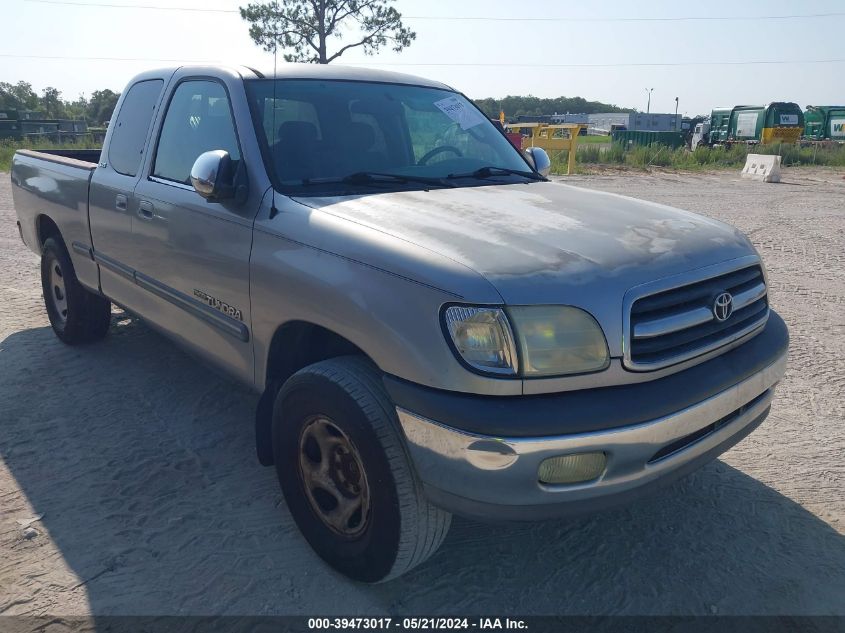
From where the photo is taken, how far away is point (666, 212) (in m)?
2.96

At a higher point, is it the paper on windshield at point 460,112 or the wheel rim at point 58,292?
the paper on windshield at point 460,112

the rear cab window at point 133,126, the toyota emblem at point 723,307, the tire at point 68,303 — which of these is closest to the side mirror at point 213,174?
the rear cab window at point 133,126

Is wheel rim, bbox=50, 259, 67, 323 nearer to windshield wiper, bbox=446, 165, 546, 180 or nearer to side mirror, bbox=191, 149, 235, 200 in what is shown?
side mirror, bbox=191, 149, 235, 200

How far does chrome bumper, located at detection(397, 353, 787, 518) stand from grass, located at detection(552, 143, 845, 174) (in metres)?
20.2

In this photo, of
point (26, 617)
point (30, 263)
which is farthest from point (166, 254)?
Result: point (30, 263)

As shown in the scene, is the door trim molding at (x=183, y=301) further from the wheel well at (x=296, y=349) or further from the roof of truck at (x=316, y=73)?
the roof of truck at (x=316, y=73)

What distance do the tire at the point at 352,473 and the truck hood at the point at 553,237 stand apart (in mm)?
542

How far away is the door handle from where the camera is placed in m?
3.50

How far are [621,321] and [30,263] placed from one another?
23.8 feet

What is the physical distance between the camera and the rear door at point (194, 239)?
2.92 meters

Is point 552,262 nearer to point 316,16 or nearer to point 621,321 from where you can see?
point 621,321

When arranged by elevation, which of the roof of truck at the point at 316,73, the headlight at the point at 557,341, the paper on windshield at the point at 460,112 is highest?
the roof of truck at the point at 316,73

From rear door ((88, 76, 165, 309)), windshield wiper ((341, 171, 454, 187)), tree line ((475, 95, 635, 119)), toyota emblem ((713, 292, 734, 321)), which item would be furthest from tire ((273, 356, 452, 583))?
tree line ((475, 95, 635, 119))

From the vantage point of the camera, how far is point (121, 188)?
383 centimetres
